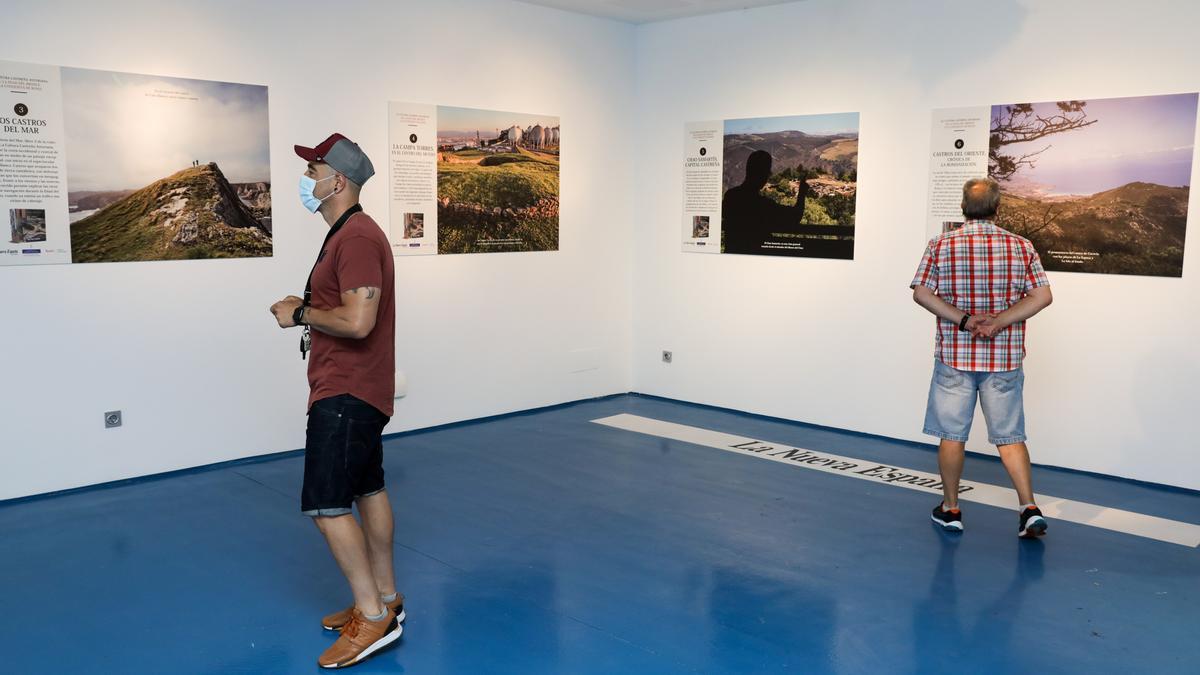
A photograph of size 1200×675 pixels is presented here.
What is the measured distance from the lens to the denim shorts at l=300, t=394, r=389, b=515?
3.27 meters

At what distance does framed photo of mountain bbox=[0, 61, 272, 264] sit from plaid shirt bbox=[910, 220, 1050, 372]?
3862 millimetres

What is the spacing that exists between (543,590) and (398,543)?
2.85 ft

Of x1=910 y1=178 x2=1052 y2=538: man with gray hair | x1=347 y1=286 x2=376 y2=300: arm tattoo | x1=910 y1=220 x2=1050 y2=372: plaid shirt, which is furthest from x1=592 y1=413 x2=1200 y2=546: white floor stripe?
x1=347 y1=286 x2=376 y2=300: arm tattoo

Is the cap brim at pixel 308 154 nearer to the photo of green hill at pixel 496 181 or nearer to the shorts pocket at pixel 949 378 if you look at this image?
the shorts pocket at pixel 949 378

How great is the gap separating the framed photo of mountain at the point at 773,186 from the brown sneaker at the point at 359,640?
176 inches

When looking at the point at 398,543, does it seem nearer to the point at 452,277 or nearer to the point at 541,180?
the point at 452,277

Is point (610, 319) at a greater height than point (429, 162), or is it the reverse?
point (429, 162)

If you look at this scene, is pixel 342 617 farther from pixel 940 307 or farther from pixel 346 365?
pixel 940 307

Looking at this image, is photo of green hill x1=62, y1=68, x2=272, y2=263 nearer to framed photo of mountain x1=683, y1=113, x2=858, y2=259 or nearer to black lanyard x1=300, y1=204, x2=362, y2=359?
black lanyard x1=300, y1=204, x2=362, y2=359

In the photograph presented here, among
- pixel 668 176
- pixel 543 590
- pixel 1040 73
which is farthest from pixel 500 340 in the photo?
pixel 1040 73

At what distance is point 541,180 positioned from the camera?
7410 mm

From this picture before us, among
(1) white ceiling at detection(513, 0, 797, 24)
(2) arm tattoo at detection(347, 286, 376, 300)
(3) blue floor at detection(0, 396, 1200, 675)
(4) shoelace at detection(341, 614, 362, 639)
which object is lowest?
(3) blue floor at detection(0, 396, 1200, 675)

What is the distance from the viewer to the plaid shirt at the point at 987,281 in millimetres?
4508

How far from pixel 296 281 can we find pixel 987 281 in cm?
394
